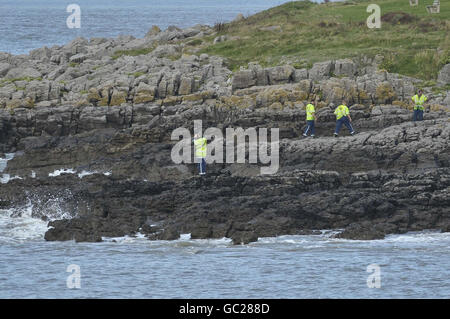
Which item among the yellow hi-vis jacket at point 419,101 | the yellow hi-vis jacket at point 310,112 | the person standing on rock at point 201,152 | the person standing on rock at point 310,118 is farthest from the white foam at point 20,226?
the yellow hi-vis jacket at point 419,101

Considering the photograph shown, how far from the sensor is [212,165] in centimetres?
3759

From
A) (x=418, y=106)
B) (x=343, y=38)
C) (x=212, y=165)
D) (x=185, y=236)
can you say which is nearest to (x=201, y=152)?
(x=212, y=165)

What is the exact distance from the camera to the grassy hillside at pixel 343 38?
169ft

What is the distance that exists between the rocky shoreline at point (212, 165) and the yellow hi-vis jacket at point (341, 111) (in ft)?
3.36

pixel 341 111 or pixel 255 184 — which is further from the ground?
pixel 341 111

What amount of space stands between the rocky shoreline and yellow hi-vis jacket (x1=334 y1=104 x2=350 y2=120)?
1.02 metres

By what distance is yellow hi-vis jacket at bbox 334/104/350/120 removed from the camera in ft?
132

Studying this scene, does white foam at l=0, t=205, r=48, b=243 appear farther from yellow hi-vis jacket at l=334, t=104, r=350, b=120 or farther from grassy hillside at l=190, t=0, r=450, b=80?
grassy hillside at l=190, t=0, r=450, b=80

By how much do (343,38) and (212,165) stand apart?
879 inches

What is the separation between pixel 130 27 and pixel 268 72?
6812cm

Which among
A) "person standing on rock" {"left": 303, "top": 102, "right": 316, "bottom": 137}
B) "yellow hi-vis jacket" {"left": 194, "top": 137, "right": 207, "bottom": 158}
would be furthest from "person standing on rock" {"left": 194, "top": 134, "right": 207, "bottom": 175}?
"person standing on rock" {"left": 303, "top": 102, "right": 316, "bottom": 137}

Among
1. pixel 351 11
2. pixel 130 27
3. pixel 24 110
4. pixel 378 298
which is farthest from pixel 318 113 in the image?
pixel 130 27

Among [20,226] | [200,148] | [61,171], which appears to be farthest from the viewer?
[61,171]

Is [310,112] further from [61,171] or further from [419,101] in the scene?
[61,171]
